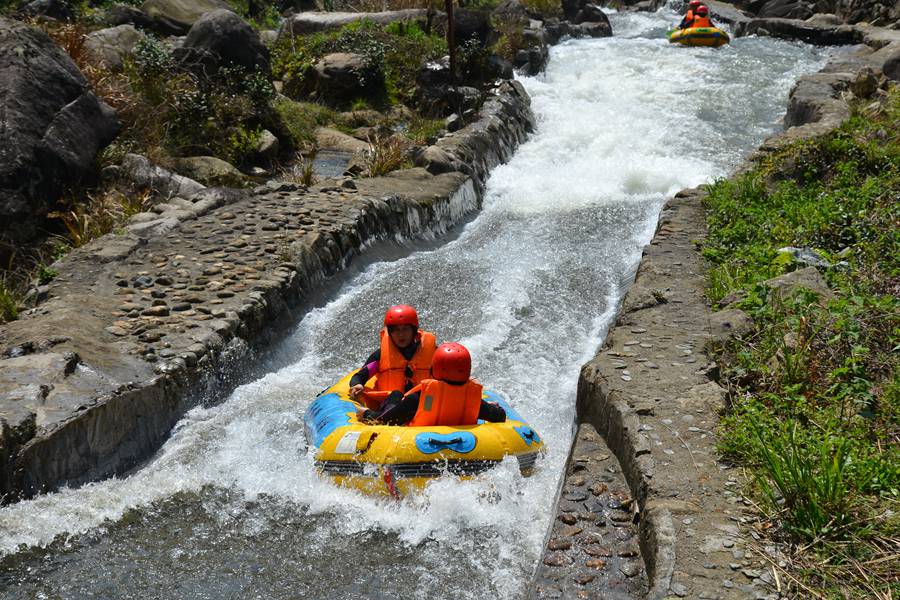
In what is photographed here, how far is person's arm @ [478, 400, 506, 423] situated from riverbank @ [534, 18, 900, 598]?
60 centimetres

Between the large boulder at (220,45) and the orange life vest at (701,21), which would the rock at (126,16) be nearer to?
the large boulder at (220,45)

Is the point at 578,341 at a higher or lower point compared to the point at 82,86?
lower

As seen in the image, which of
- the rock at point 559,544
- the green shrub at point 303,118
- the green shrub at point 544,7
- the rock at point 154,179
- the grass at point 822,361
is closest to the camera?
the grass at point 822,361

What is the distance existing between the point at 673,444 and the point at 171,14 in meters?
16.6

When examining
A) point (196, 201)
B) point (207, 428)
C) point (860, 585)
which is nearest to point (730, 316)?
point (860, 585)

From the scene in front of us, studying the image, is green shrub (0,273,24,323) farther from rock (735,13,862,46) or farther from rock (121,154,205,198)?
rock (735,13,862,46)

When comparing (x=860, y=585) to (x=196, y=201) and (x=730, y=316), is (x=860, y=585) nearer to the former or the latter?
(x=730, y=316)

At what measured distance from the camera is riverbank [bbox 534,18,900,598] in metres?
3.67

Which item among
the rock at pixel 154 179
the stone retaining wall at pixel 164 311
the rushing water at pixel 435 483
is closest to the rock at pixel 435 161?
the stone retaining wall at pixel 164 311

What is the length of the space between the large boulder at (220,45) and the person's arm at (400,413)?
9.00m

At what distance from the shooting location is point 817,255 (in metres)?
6.88

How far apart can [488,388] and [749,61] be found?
15.2 meters

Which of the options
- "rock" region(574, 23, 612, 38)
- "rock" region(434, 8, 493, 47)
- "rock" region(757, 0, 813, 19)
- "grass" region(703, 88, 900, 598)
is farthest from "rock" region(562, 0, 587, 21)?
"grass" region(703, 88, 900, 598)

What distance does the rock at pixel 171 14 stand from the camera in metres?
17.6
